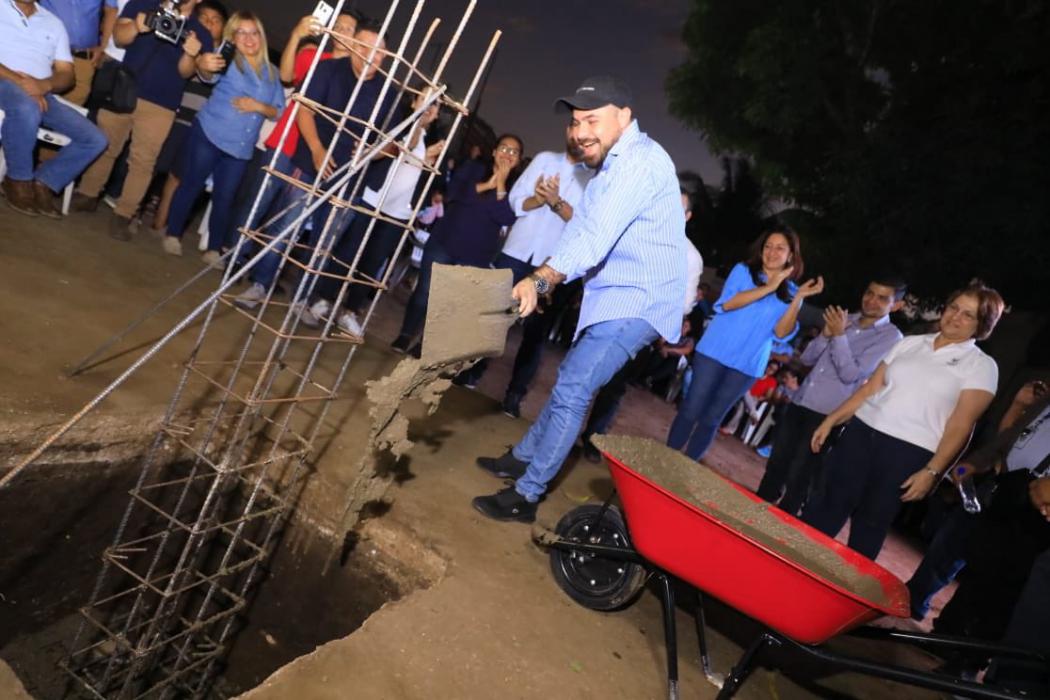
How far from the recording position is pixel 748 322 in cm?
379

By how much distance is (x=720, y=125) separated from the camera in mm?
13883

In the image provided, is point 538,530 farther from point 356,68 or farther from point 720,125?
point 720,125

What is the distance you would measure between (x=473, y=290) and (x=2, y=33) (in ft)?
13.6

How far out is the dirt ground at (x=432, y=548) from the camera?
1990mm

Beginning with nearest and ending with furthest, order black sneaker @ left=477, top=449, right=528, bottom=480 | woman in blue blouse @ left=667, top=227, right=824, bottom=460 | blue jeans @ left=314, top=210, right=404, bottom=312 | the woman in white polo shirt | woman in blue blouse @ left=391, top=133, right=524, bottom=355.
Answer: the woman in white polo shirt
black sneaker @ left=477, top=449, right=528, bottom=480
woman in blue blouse @ left=667, top=227, right=824, bottom=460
woman in blue blouse @ left=391, top=133, right=524, bottom=355
blue jeans @ left=314, top=210, right=404, bottom=312

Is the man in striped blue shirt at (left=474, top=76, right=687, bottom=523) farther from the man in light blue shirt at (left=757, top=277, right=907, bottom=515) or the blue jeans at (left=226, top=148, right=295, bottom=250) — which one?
the blue jeans at (left=226, top=148, right=295, bottom=250)

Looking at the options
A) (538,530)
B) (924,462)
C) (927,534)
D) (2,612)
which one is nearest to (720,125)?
(927,534)

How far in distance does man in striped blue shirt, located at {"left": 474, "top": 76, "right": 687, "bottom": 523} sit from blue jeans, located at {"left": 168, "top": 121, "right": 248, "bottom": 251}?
11.1 ft

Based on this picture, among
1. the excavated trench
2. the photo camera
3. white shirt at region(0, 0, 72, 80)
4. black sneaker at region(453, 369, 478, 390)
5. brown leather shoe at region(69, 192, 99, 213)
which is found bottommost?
the excavated trench

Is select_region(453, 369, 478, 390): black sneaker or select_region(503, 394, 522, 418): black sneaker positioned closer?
select_region(503, 394, 522, 418): black sneaker

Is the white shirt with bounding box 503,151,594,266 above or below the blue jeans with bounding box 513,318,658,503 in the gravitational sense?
above

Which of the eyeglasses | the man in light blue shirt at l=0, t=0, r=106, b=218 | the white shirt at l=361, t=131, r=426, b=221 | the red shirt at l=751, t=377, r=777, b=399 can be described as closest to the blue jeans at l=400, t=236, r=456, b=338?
the white shirt at l=361, t=131, r=426, b=221

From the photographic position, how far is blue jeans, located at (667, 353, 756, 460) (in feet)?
12.7

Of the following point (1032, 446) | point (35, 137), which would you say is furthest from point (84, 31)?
point (1032, 446)
